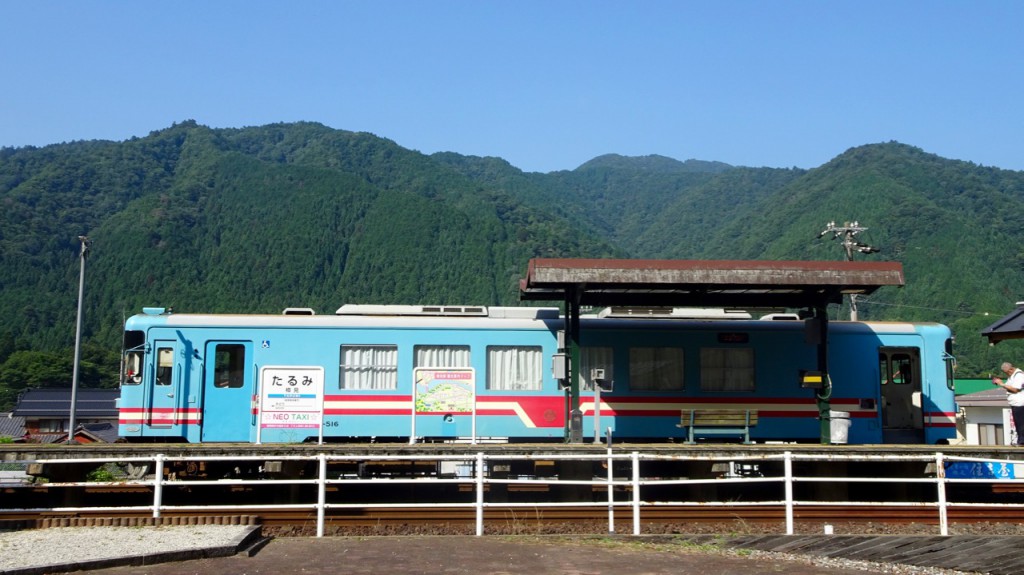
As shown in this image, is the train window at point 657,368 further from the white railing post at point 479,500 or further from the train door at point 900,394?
the white railing post at point 479,500

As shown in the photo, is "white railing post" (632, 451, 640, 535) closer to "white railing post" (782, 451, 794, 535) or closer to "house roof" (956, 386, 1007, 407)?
"white railing post" (782, 451, 794, 535)

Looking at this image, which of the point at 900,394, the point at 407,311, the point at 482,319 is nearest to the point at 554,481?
the point at 482,319

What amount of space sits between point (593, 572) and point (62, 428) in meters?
55.2

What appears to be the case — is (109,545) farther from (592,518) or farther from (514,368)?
(514,368)

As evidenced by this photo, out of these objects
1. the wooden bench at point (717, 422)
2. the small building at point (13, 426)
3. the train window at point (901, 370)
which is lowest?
the small building at point (13, 426)

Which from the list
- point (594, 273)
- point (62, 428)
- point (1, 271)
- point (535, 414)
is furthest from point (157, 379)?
point (1, 271)

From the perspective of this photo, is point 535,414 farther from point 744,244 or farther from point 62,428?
point 744,244

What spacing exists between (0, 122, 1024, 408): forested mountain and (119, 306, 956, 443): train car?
61.7 m

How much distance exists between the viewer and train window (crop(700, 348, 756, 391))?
17969 millimetres

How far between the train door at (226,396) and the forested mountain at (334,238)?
224ft

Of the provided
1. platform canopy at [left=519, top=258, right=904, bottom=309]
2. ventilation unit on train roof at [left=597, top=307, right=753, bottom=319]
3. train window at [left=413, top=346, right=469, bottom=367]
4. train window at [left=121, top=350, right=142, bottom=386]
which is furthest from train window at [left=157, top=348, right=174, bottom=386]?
ventilation unit on train roof at [left=597, top=307, right=753, bottom=319]

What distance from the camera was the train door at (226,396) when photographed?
1708 centimetres

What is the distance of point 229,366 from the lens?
17.3 meters

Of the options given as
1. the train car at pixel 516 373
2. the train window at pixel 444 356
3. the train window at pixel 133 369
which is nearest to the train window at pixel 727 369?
the train car at pixel 516 373
